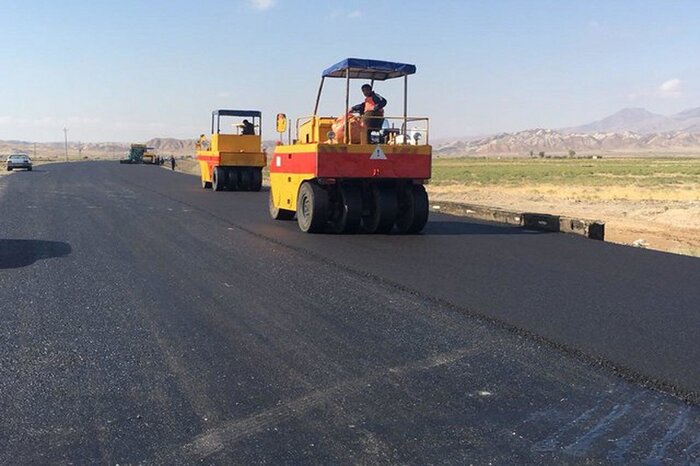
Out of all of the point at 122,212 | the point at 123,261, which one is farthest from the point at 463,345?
the point at 122,212

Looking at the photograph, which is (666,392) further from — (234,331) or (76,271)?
(76,271)

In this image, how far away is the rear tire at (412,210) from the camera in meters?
13.3

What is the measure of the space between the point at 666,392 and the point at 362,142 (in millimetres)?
9001

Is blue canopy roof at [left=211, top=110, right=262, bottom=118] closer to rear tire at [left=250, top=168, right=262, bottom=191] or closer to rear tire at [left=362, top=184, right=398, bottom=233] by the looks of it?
rear tire at [left=250, top=168, right=262, bottom=191]

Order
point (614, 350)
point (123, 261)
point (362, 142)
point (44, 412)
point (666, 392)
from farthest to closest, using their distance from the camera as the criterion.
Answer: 1. point (362, 142)
2. point (123, 261)
3. point (614, 350)
4. point (666, 392)
5. point (44, 412)

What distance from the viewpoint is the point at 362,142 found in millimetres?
13164

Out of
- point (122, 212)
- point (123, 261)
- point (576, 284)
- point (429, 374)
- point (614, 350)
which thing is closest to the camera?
point (429, 374)

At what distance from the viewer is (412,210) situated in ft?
43.5

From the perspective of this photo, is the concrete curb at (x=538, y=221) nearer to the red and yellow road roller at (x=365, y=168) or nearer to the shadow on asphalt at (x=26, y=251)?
the red and yellow road roller at (x=365, y=168)

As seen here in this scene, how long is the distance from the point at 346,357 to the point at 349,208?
7612 millimetres

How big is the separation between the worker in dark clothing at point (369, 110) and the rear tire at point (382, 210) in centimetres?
98

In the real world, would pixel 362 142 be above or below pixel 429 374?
above

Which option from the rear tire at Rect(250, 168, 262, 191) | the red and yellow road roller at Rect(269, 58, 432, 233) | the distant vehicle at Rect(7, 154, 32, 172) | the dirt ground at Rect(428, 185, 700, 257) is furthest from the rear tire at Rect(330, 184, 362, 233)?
the distant vehicle at Rect(7, 154, 32, 172)

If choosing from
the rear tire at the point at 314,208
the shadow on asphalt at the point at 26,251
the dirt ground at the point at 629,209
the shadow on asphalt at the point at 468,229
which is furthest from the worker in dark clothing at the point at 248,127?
the shadow on asphalt at the point at 26,251
